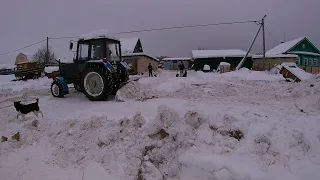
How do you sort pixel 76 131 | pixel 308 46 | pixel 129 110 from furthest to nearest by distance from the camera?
1. pixel 308 46
2. pixel 129 110
3. pixel 76 131

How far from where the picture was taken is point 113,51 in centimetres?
955

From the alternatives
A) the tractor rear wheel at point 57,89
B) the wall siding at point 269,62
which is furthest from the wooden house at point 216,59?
the tractor rear wheel at point 57,89

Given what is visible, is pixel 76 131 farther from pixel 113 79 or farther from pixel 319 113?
pixel 319 113

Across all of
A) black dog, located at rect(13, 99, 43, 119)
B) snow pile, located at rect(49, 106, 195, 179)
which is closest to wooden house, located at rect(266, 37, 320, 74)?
snow pile, located at rect(49, 106, 195, 179)

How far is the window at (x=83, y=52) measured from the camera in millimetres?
→ 9227

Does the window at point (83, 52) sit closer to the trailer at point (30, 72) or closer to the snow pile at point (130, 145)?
the snow pile at point (130, 145)

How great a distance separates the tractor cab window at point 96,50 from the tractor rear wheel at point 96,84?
68 centimetres

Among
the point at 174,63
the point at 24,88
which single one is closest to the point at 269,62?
the point at 174,63

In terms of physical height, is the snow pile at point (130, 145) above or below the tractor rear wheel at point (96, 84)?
below

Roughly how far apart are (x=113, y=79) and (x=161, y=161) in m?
5.05

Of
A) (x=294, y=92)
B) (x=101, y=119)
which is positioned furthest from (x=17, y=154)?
(x=294, y=92)

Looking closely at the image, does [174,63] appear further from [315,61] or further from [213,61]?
[315,61]

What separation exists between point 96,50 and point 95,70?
0.96 m

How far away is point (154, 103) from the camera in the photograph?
6.97m
